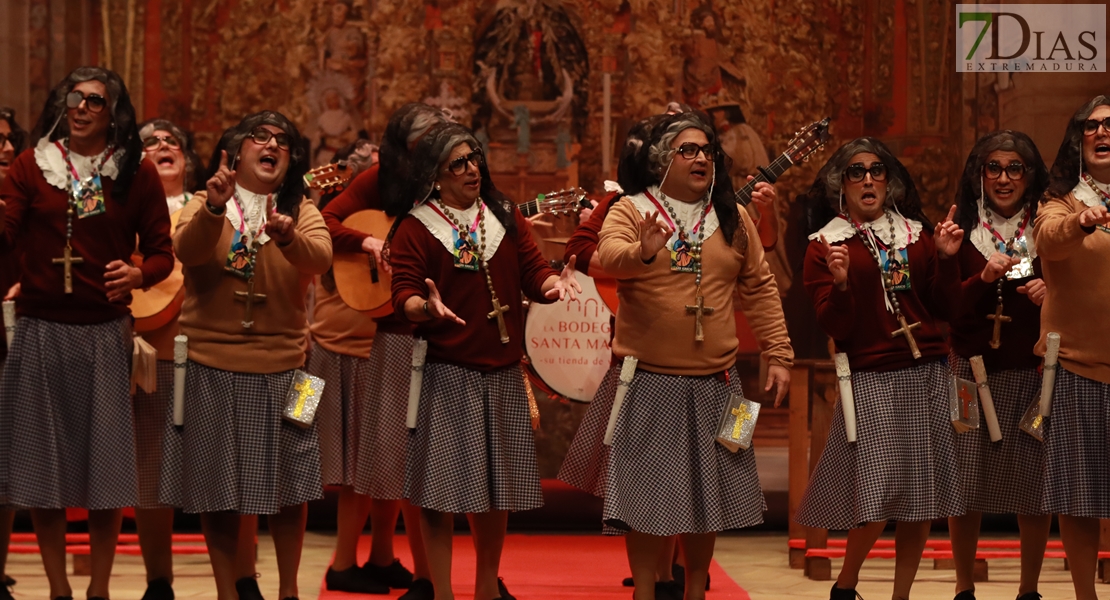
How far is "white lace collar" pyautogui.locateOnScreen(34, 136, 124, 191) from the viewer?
16.9 feet

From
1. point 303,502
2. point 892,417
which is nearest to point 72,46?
point 303,502

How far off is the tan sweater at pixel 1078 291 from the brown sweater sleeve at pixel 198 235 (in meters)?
3.10

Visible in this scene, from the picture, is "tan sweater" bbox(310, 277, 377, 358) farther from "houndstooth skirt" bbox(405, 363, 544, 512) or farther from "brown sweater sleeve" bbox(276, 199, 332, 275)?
"houndstooth skirt" bbox(405, 363, 544, 512)

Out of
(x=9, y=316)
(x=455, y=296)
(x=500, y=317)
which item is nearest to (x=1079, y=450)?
(x=500, y=317)

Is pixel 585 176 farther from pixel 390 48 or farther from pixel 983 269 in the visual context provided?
pixel 983 269

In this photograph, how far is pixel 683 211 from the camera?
208 inches

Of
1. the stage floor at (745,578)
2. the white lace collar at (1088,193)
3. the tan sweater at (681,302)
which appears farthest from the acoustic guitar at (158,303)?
the white lace collar at (1088,193)

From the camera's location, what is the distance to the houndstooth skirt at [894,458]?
17.1 ft

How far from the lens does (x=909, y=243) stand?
17.7 feet

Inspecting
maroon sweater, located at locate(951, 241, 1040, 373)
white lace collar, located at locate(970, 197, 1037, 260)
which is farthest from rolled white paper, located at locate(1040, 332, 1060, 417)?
white lace collar, located at locate(970, 197, 1037, 260)

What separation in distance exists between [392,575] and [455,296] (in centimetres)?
176

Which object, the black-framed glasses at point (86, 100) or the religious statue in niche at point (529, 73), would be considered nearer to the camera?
the black-framed glasses at point (86, 100)

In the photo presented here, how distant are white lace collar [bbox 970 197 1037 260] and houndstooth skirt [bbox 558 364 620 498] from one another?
1.60m

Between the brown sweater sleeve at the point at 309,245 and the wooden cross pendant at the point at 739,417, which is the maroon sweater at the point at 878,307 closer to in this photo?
the wooden cross pendant at the point at 739,417
